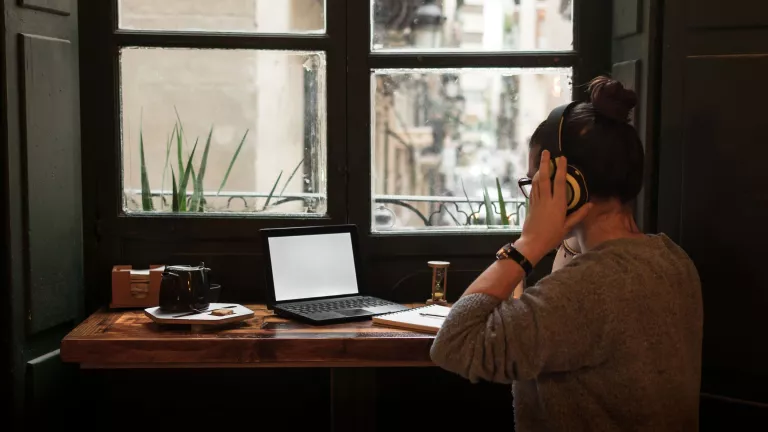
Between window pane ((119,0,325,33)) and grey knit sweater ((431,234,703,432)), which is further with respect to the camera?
window pane ((119,0,325,33))

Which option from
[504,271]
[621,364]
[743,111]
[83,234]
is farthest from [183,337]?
[743,111]

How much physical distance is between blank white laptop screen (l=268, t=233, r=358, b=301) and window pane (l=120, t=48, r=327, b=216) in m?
0.21

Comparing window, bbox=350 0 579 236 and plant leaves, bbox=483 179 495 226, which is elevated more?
window, bbox=350 0 579 236

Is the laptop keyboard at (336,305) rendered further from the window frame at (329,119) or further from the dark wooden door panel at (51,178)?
the dark wooden door panel at (51,178)

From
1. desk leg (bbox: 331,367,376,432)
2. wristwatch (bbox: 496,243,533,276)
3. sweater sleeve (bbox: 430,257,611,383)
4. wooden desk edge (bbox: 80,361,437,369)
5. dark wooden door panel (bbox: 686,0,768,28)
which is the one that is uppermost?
dark wooden door panel (bbox: 686,0,768,28)

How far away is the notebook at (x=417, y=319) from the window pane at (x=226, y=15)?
99 centimetres

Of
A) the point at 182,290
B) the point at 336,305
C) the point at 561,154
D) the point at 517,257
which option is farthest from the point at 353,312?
the point at 561,154

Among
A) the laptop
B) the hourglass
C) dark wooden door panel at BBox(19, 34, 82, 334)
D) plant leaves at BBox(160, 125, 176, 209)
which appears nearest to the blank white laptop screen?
the laptop

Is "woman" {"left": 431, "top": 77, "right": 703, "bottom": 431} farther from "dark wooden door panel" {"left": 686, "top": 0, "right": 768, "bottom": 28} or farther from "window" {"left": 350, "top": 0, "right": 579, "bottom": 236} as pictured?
"window" {"left": 350, "top": 0, "right": 579, "bottom": 236}

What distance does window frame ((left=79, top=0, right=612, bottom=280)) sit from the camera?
2709 millimetres

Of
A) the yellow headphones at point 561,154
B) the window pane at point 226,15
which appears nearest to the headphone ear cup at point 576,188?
the yellow headphones at point 561,154

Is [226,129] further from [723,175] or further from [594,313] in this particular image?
[594,313]

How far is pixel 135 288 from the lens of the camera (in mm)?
2600

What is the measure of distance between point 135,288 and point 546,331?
1.55m
